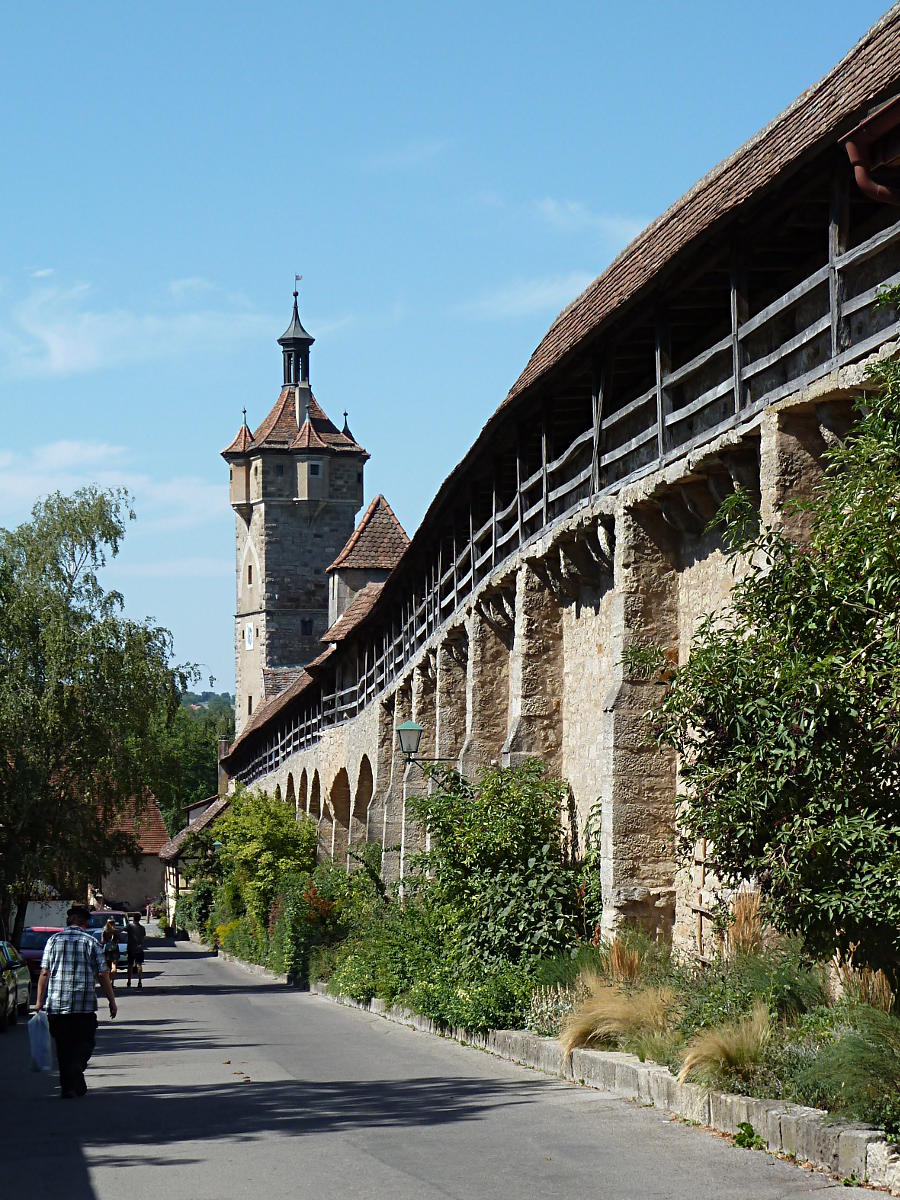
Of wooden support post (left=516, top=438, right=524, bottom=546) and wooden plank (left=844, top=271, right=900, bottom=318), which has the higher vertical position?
wooden support post (left=516, top=438, right=524, bottom=546)

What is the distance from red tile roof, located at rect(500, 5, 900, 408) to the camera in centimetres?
1082

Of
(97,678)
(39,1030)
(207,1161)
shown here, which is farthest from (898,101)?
(97,678)

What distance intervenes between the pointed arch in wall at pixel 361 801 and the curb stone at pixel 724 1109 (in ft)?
69.3

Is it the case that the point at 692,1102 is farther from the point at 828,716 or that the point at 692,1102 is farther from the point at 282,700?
the point at 282,700

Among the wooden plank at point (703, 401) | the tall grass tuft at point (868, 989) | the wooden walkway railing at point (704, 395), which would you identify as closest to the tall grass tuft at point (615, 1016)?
the tall grass tuft at point (868, 989)

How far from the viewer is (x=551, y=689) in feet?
66.1

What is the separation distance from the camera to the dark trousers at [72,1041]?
12.6m

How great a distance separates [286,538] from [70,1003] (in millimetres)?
64546

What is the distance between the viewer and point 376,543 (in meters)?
57.1

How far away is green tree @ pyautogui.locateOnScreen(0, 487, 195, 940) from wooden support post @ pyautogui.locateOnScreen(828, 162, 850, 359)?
27.4 meters

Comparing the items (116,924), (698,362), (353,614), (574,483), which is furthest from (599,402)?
(116,924)

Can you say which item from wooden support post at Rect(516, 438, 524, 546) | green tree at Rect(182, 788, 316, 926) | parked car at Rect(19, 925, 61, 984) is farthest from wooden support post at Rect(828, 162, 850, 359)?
green tree at Rect(182, 788, 316, 926)

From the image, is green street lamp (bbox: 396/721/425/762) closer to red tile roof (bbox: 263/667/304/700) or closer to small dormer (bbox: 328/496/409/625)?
small dormer (bbox: 328/496/409/625)

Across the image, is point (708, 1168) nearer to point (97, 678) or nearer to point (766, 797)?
point (766, 797)
